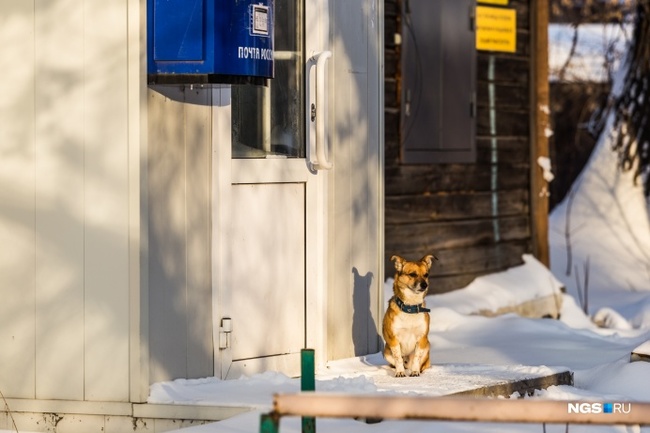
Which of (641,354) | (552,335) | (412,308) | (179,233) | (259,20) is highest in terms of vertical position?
(259,20)

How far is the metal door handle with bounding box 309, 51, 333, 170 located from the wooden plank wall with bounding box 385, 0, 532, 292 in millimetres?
3348

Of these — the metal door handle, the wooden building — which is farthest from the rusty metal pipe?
the metal door handle

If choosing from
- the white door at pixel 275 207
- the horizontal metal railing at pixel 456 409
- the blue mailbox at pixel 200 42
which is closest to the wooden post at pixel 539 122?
the white door at pixel 275 207

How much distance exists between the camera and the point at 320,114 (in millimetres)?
8039

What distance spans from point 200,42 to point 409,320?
1952 millimetres

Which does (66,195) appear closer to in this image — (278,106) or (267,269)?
(267,269)

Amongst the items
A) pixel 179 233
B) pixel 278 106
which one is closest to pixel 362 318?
pixel 278 106

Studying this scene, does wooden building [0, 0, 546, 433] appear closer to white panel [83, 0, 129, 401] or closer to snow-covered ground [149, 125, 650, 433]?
white panel [83, 0, 129, 401]

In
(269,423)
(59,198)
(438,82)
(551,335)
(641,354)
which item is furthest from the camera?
(438,82)

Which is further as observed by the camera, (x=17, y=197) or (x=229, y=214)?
(x=229, y=214)

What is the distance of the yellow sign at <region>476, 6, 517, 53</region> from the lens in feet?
41.1

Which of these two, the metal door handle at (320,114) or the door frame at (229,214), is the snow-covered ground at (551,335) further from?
the metal door handle at (320,114)

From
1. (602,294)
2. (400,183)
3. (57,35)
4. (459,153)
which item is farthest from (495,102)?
(57,35)

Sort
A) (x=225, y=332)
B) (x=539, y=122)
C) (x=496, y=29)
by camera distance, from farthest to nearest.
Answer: (x=539, y=122) < (x=496, y=29) < (x=225, y=332)
